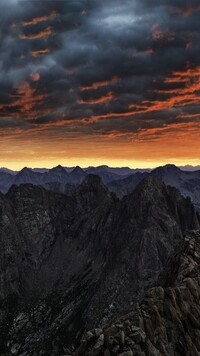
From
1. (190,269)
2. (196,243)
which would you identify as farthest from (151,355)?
(196,243)

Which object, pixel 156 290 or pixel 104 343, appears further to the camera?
pixel 156 290

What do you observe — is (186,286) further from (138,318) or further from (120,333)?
(120,333)

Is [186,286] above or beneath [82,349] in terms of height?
above

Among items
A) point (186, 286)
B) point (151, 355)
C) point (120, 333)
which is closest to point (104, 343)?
point (120, 333)

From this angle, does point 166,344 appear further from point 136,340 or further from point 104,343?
point 104,343

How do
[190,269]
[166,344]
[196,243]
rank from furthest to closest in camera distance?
[196,243] → [190,269] → [166,344]

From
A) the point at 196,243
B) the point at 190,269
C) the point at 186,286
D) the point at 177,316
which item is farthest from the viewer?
the point at 196,243
